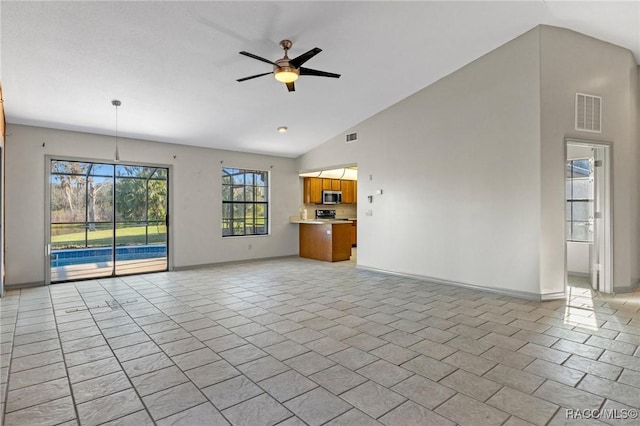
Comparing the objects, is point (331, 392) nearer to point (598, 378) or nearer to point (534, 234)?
point (598, 378)

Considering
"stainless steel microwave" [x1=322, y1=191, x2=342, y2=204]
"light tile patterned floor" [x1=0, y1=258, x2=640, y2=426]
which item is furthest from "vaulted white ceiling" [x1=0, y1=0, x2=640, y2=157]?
"stainless steel microwave" [x1=322, y1=191, x2=342, y2=204]

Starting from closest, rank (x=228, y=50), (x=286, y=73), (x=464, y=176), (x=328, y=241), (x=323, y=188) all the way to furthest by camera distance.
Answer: (x=286, y=73)
(x=228, y=50)
(x=464, y=176)
(x=328, y=241)
(x=323, y=188)

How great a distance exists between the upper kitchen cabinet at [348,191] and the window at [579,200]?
5.39 meters

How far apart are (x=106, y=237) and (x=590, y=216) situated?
8270 millimetres

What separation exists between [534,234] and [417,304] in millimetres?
1803

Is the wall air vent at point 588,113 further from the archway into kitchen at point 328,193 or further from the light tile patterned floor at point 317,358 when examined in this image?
the archway into kitchen at point 328,193

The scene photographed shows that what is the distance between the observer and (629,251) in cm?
502

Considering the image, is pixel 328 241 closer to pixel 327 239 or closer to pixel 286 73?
pixel 327 239

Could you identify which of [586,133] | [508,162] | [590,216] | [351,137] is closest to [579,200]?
[590,216]

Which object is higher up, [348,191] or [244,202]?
[348,191]

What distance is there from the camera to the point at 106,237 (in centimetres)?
639

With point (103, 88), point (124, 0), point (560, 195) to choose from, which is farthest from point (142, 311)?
point (560, 195)

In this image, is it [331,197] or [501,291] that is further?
[331,197]

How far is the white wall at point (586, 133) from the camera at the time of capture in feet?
14.7
